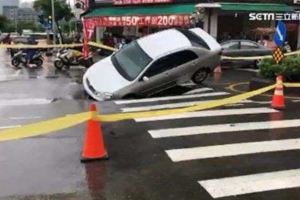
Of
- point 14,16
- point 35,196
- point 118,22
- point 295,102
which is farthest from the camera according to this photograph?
point 14,16

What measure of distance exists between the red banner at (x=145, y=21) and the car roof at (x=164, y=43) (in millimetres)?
14452

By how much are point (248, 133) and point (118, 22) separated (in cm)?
2838

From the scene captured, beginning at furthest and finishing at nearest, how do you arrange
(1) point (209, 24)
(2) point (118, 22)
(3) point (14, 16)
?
(3) point (14, 16) → (2) point (118, 22) → (1) point (209, 24)

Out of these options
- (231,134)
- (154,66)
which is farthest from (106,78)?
(231,134)

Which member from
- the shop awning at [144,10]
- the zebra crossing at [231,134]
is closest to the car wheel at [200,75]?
the zebra crossing at [231,134]

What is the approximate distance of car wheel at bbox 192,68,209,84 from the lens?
16.3 metres

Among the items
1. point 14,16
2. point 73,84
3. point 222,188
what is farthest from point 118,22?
point 14,16

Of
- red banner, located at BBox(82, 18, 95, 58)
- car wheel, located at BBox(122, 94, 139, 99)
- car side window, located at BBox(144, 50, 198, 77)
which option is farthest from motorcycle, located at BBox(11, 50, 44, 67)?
car wheel, located at BBox(122, 94, 139, 99)

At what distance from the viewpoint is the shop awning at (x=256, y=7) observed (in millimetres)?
30195

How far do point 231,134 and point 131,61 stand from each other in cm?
641

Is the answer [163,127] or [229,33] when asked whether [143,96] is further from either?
[229,33]

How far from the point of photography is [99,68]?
1583 cm

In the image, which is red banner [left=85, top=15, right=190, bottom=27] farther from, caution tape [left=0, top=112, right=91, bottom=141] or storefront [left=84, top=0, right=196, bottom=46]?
caution tape [left=0, top=112, right=91, bottom=141]

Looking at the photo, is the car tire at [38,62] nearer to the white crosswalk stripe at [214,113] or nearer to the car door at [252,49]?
the car door at [252,49]
